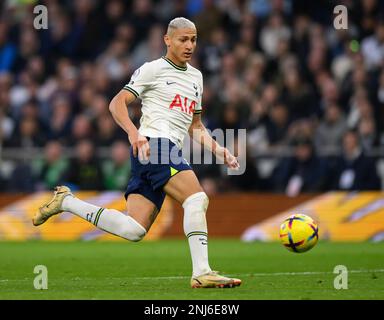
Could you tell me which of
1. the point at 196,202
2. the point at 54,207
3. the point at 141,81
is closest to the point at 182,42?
the point at 141,81

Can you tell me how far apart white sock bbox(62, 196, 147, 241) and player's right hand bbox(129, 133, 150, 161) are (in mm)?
771

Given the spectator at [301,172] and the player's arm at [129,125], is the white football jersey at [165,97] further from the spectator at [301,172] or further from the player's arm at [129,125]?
Result: the spectator at [301,172]

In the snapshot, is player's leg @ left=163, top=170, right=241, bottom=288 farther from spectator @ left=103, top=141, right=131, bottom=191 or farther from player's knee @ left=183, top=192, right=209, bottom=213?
spectator @ left=103, top=141, right=131, bottom=191

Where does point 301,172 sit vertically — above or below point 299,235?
above

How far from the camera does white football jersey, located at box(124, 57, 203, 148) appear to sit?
1001 cm

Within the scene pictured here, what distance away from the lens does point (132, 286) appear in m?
9.73

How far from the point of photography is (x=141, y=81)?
1002cm

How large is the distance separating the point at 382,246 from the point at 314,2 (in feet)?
23.0

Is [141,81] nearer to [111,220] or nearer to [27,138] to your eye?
[111,220]

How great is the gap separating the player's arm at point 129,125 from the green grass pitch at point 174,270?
1.24m

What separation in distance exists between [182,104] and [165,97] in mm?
188

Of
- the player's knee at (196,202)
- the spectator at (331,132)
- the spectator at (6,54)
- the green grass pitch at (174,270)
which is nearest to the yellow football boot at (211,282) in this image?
the green grass pitch at (174,270)

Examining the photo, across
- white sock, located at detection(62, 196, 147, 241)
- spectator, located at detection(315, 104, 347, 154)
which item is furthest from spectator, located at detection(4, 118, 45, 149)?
white sock, located at detection(62, 196, 147, 241)
